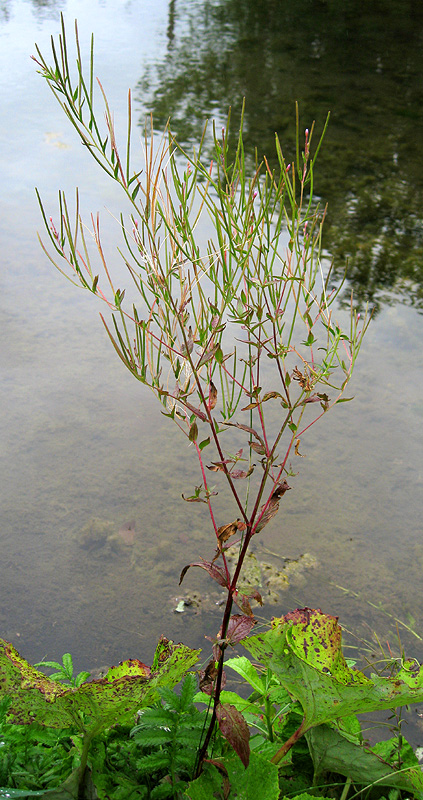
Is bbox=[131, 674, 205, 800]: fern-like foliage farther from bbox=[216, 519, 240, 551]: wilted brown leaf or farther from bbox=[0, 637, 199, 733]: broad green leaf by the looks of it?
bbox=[216, 519, 240, 551]: wilted brown leaf

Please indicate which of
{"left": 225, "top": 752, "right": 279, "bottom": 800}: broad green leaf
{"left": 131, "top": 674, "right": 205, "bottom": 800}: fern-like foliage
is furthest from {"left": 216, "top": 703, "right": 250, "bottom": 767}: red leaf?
{"left": 131, "top": 674, "right": 205, "bottom": 800}: fern-like foliage

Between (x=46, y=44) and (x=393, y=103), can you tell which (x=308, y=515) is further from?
(x=46, y=44)

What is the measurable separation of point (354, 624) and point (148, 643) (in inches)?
23.7

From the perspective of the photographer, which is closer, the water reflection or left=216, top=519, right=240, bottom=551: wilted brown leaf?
left=216, top=519, right=240, bottom=551: wilted brown leaf

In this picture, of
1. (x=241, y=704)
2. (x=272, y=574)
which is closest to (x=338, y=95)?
(x=272, y=574)

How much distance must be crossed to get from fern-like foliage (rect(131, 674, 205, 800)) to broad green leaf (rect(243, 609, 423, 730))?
153 mm

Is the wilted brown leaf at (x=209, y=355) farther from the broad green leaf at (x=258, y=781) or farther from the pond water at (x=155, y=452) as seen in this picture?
the pond water at (x=155, y=452)

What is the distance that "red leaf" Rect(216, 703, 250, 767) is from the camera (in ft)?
3.29

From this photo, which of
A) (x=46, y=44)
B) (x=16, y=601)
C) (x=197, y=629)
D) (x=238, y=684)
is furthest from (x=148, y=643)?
(x=46, y=44)

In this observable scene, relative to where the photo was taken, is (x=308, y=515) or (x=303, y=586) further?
(x=308, y=515)

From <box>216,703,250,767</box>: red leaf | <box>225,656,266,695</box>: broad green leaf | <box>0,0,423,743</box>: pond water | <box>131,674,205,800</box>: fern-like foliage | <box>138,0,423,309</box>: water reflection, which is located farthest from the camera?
<box>138,0,423,309</box>: water reflection

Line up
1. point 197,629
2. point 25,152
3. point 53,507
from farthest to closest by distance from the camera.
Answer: point 25,152 < point 53,507 < point 197,629

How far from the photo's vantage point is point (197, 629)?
195 centimetres

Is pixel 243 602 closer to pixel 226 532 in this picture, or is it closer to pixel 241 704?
pixel 226 532
